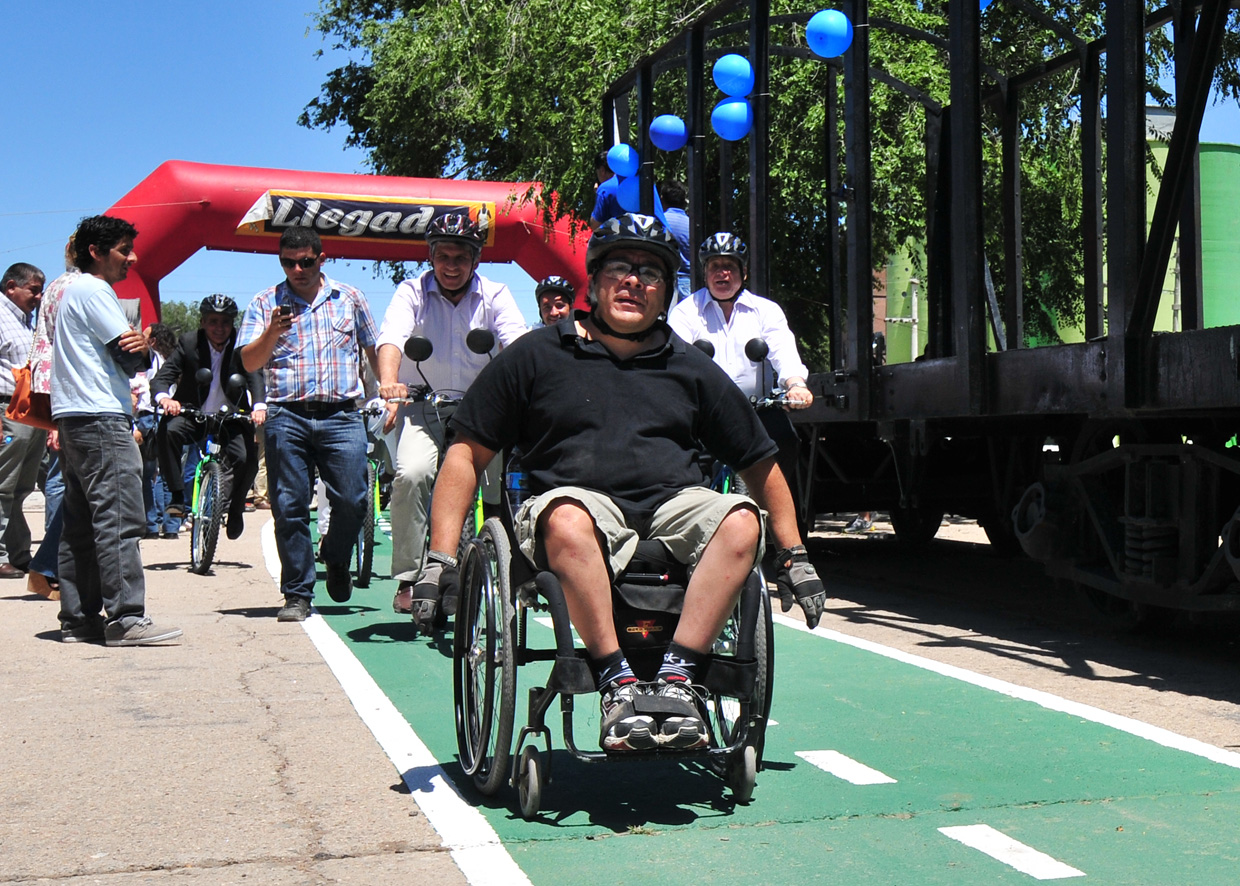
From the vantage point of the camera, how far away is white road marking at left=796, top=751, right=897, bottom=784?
466cm

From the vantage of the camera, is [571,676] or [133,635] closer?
[571,676]

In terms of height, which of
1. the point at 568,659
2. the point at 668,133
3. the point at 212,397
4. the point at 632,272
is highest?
the point at 668,133

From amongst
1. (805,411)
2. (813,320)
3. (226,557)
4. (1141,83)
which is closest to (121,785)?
(1141,83)

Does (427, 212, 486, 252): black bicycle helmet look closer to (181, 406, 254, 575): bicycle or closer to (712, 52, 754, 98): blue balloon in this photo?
(181, 406, 254, 575): bicycle

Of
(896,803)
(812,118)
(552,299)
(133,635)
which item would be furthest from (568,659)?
(812,118)

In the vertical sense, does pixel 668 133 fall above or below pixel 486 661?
above

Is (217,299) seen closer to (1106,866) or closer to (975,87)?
(975,87)

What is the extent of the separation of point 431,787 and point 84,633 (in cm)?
375

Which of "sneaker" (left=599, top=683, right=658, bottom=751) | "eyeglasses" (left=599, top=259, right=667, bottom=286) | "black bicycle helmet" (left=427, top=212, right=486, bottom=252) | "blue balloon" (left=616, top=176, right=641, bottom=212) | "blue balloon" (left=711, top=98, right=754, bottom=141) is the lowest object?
"sneaker" (left=599, top=683, right=658, bottom=751)

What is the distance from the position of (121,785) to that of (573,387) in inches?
71.9

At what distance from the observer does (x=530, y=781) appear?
13.6ft

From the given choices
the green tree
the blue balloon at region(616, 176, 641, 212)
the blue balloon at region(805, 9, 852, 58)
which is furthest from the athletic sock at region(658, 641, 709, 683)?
the green tree

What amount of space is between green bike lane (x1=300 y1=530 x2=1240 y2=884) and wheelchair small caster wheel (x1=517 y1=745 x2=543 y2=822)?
6cm

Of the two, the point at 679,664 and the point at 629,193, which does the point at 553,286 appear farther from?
the point at 679,664
